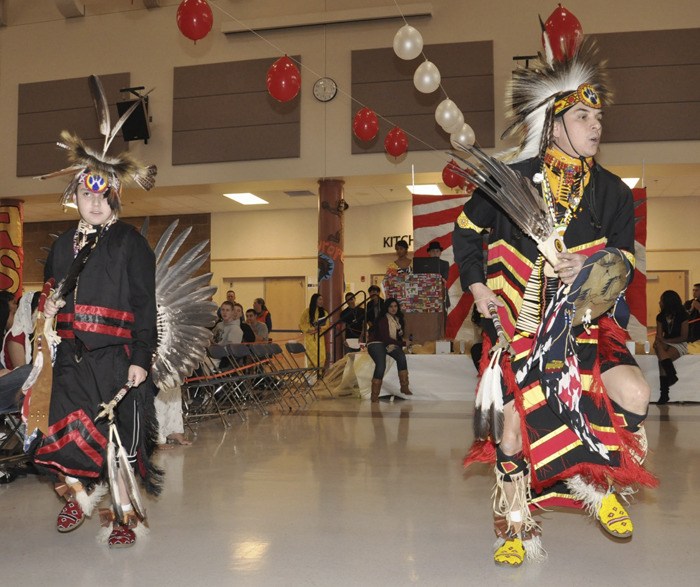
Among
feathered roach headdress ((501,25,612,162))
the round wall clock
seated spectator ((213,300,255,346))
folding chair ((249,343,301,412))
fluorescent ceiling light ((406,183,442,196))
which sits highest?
the round wall clock

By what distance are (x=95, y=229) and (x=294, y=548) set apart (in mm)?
1300

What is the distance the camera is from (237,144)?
34.6 feet

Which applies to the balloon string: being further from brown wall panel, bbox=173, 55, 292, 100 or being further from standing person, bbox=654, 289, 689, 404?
standing person, bbox=654, 289, 689, 404

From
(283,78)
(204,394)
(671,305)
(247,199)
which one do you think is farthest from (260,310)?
(671,305)

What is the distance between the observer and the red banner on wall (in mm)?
11180

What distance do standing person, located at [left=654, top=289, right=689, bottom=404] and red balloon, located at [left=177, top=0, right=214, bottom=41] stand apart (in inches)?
192

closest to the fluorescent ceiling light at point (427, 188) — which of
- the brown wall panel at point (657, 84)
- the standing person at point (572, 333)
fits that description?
the brown wall panel at point (657, 84)

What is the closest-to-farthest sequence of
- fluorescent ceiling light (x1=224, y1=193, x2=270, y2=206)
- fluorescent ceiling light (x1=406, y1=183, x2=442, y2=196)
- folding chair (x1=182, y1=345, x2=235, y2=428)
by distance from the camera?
folding chair (x1=182, y1=345, x2=235, y2=428)
fluorescent ceiling light (x1=406, y1=183, x2=442, y2=196)
fluorescent ceiling light (x1=224, y1=193, x2=270, y2=206)

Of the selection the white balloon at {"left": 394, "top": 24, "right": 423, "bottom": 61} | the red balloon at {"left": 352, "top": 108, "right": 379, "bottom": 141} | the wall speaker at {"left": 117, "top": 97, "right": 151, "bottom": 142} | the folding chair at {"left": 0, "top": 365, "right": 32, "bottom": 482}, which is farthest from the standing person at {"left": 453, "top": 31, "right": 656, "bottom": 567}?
the wall speaker at {"left": 117, "top": 97, "right": 151, "bottom": 142}

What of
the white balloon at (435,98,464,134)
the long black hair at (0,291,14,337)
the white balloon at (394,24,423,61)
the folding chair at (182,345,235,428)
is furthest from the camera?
the white balloon at (435,98,464,134)

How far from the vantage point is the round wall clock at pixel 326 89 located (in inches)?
402

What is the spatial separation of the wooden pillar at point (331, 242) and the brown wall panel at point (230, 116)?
0.70 meters

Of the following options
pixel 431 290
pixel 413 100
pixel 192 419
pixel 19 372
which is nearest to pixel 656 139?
pixel 413 100

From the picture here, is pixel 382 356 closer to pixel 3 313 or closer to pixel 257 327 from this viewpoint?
pixel 257 327
